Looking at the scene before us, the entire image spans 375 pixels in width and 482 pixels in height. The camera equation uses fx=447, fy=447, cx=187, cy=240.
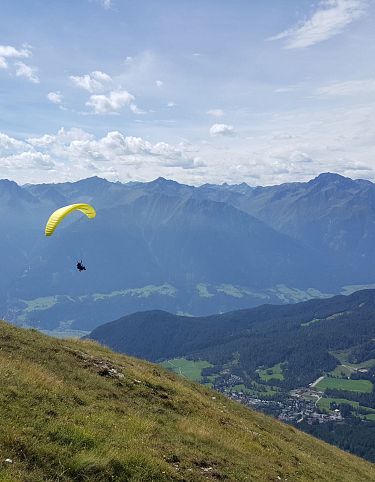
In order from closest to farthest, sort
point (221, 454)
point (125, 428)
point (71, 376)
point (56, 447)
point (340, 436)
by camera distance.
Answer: point (56, 447)
point (125, 428)
point (221, 454)
point (71, 376)
point (340, 436)

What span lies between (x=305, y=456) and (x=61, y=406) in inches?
649

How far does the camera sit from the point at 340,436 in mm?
180125

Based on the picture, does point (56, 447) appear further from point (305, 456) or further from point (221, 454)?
point (305, 456)

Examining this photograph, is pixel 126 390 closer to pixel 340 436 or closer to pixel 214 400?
pixel 214 400

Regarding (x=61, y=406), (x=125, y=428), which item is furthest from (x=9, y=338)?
(x=125, y=428)

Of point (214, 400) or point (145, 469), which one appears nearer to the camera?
point (145, 469)

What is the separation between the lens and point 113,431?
55.6 ft

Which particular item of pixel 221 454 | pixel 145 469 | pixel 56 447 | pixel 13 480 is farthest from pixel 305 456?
pixel 13 480

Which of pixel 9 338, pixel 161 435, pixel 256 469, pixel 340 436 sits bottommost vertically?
pixel 340 436

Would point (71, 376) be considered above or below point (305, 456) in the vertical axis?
above

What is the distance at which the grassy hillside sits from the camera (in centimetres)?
1368

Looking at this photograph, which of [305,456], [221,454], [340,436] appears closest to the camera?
[221,454]

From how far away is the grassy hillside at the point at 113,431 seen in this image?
44.9 feet

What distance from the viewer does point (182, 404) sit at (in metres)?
25.9
